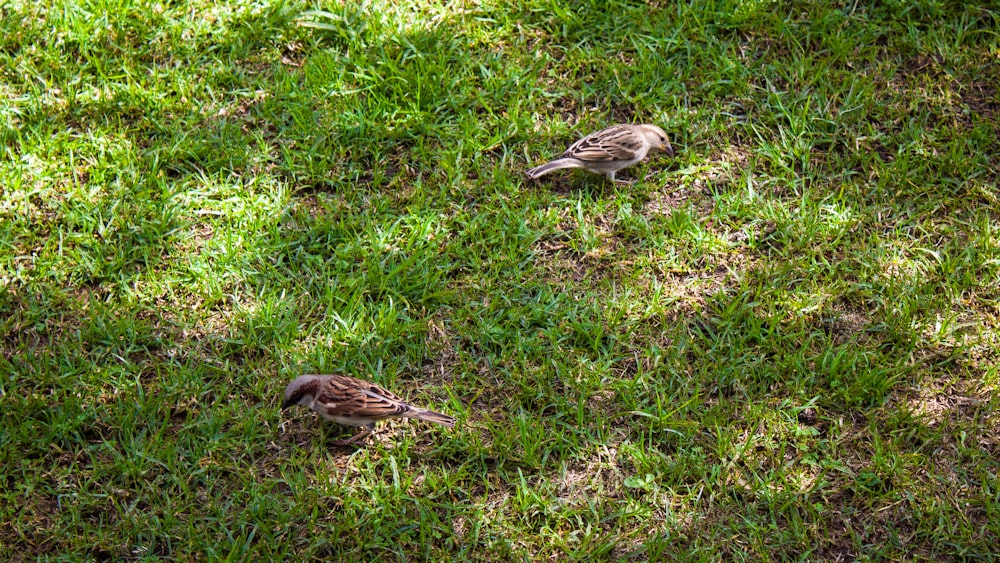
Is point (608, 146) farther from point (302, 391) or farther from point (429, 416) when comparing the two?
point (302, 391)

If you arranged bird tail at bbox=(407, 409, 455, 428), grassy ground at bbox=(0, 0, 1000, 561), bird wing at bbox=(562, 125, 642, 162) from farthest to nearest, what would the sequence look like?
bird wing at bbox=(562, 125, 642, 162) < bird tail at bbox=(407, 409, 455, 428) < grassy ground at bbox=(0, 0, 1000, 561)

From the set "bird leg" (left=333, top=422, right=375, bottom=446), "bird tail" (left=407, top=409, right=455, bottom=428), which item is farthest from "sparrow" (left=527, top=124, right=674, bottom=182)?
"bird leg" (left=333, top=422, right=375, bottom=446)

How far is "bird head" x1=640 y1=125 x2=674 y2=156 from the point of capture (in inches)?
233

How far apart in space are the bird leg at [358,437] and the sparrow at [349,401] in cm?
6

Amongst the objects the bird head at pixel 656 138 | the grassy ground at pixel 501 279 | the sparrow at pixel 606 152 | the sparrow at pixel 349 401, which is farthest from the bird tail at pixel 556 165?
the sparrow at pixel 349 401

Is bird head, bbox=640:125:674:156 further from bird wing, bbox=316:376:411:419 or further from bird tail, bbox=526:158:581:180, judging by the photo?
bird wing, bbox=316:376:411:419

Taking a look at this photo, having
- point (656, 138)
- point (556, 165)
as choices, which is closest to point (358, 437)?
point (556, 165)

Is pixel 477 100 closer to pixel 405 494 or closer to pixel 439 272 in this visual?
pixel 439 272

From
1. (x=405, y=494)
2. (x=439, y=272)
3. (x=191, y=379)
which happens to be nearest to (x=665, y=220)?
(x=439, y=272)

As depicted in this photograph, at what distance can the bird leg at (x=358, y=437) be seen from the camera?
4.85m

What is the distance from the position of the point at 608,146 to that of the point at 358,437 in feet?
7.51

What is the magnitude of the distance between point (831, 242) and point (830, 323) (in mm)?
591

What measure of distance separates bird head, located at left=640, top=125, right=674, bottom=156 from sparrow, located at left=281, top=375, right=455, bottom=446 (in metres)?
2.27

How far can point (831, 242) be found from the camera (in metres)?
5.63
